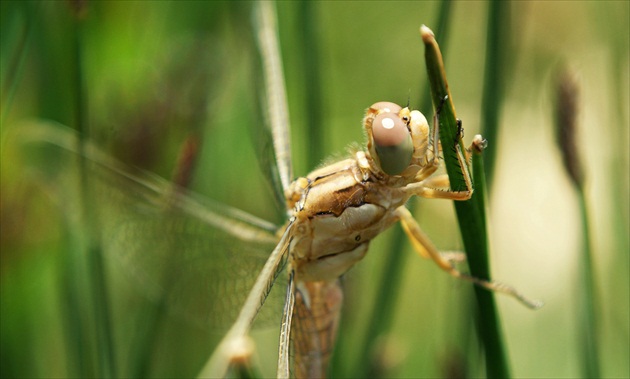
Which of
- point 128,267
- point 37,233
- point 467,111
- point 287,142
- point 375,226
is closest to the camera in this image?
point 375,226

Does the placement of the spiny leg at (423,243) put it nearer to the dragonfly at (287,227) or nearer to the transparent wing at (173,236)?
the dragonfly at (287,227)

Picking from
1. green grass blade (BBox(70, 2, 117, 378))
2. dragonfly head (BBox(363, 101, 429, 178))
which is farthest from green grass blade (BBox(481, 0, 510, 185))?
green grass blade (BBox(70, 2, 117, 378))

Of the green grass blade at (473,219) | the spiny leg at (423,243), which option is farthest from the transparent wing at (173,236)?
the green grass blade at (473,219)

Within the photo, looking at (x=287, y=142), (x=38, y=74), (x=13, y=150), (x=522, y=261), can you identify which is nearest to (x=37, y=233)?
(x=13, y=150)

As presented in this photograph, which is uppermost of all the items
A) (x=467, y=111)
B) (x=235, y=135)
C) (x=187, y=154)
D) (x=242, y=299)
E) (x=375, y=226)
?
(x=467, y=111)

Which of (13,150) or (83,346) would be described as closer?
(83,346)

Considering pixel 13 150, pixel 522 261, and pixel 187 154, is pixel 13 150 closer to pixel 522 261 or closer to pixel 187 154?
pixel 187 154

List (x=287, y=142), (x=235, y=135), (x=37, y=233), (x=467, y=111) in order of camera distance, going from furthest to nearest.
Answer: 1. (x=467, y=111)
2. (x=235, y=135)
3. (x=37, y=233)
4. (x=287, y=142)

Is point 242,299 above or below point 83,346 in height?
above
